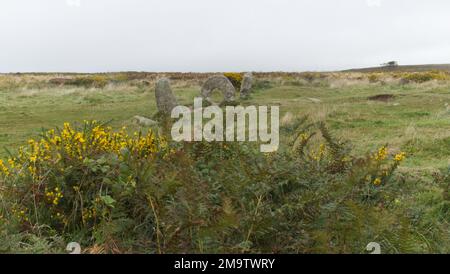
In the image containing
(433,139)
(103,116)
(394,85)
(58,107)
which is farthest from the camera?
(394,85)

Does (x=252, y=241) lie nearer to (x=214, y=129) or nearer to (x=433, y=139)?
(x=214, y=129)

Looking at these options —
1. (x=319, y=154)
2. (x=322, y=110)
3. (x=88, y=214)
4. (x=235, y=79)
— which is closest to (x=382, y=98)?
(x=322, y=110)

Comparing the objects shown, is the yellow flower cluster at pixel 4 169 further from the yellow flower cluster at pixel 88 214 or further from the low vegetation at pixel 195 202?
the yellow flower cluster at pixel 88 214

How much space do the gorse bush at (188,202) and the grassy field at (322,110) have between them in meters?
4.36

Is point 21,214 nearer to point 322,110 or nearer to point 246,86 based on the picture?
point 322,110

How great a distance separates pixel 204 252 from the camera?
2969mm

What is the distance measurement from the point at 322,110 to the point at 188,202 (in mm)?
11906

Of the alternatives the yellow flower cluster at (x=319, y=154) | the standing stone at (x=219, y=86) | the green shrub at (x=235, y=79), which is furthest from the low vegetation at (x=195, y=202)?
the green shrub at (x=235, y=79)

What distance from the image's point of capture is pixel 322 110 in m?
14.5

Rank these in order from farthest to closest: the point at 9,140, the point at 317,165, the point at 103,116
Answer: the point at 103,116
the point at 9,140
the point at 317,165

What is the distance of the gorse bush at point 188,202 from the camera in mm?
3072
